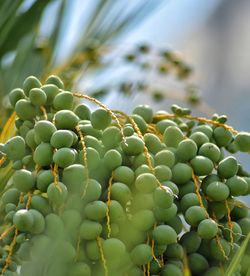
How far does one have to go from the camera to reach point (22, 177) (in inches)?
36.5

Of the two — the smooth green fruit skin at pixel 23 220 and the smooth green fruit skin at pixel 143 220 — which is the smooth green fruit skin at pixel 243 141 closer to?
the smooth green fruit skin at pixel 143 220

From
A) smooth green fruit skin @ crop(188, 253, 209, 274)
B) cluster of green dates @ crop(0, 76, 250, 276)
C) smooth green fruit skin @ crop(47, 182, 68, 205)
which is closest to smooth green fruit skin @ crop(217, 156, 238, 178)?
cluster of green dates @ crop(0, 76, 250, 276)

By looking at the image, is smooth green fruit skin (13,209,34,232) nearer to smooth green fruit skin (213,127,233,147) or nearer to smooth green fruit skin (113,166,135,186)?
smooth green fruit skin (113,166,135,186)

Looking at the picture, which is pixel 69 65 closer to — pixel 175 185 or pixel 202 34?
pixel 175 185

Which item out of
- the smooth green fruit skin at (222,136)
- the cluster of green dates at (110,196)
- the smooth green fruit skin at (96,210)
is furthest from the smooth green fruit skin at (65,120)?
the smooth green fruit skin at (222,136)

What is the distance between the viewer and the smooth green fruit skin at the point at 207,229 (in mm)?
940

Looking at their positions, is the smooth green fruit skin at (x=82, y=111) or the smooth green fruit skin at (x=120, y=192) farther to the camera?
the smooth green fruit skin at (x=82, y=111)

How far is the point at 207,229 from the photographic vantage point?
940 millimetres

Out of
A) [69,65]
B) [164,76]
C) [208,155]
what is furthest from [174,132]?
[164,76]

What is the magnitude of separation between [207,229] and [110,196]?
Answer: 0.39 feet

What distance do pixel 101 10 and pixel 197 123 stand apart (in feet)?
1.49

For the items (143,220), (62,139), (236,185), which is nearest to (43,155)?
(62,139)

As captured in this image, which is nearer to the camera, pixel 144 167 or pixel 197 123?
pixel 144 167

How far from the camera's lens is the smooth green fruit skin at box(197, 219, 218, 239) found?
940mm
